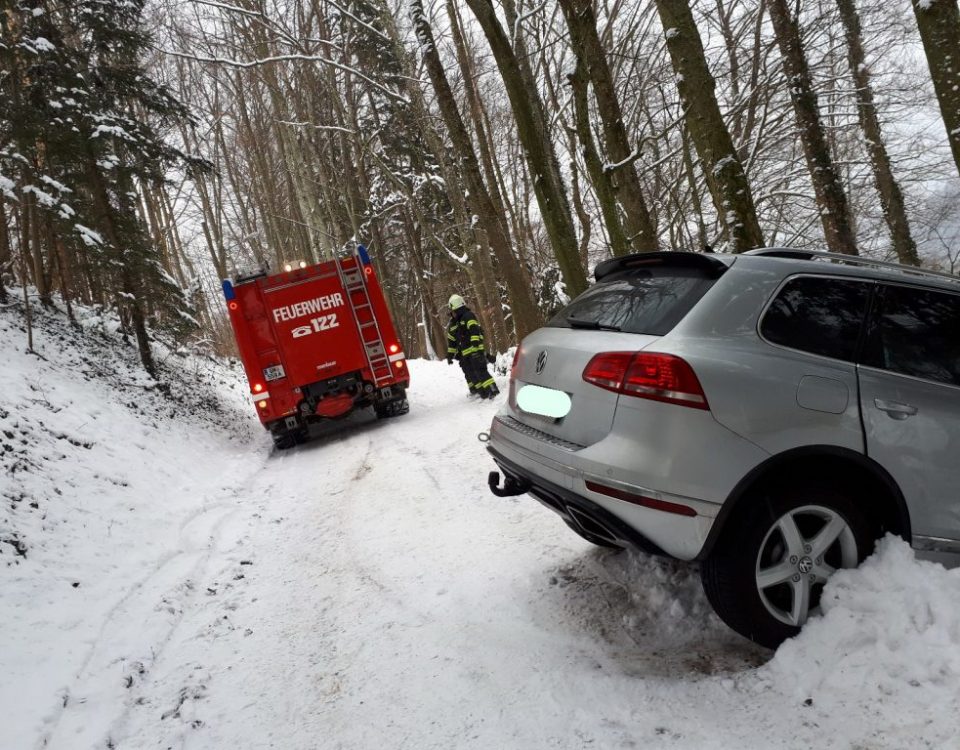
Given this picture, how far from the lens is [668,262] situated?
11.0 feet

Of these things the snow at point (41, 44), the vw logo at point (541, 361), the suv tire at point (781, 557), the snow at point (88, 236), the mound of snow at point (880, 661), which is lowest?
the mound of snow at point (880, 661)

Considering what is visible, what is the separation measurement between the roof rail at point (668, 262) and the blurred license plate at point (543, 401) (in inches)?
34.2

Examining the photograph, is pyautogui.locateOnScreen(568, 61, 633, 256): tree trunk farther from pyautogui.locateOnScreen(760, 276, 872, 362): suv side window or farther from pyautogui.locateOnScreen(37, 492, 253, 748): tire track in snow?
pyautogui.locateOnScreen(37, 492, 253, 748): tire track in snow

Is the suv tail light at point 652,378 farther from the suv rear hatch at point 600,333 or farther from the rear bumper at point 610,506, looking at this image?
the rear bumper at point 610,506

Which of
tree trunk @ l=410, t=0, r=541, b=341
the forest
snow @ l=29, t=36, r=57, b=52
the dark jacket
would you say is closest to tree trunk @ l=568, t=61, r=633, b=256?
the forest

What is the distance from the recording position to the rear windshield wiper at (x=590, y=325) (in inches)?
127

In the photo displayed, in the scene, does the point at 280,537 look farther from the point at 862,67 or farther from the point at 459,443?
the point at 862,67

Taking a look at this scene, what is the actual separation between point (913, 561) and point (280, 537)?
4669 mm

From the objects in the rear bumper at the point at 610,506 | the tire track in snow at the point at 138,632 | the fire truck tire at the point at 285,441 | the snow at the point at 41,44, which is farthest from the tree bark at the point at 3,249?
the rear bumper at the point at 610,506

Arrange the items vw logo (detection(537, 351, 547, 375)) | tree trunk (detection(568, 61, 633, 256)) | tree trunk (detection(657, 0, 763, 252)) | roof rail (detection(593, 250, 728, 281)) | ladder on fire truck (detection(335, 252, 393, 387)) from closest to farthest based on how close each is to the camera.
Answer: roof rail (detection(593, 250, 728, 281)) → vw logo (detection(537, 351, 547, 375)) → tree trunk (detection(657, 0, 763, 252)) → tree trunk (detection(568, 61, 633, 256)) → ladder on fire truck (detection(335, 252, 393, 387))

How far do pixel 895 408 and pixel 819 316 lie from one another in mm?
532

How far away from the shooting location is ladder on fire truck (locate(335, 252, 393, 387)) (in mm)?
10312

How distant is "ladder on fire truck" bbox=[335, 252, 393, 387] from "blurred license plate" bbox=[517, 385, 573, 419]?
6986mm

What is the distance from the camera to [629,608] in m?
3.47
